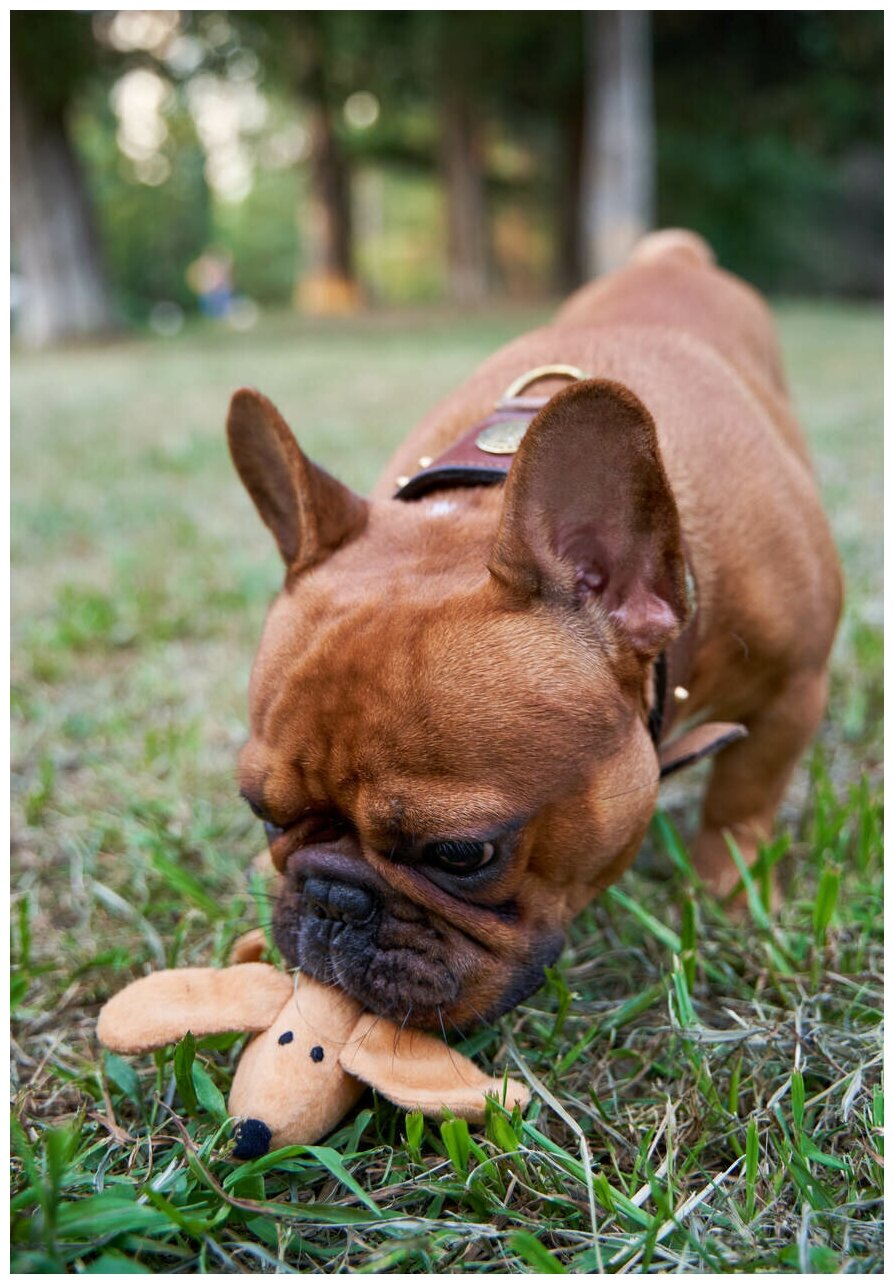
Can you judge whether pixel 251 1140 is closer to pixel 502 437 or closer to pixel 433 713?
pixel 433 713

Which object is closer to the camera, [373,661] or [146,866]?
[373,661]

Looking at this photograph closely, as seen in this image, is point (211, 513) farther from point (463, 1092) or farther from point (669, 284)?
point (463, 1092)

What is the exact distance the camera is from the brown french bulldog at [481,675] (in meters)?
1.94

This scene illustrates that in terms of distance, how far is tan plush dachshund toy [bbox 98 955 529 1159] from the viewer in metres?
1.87

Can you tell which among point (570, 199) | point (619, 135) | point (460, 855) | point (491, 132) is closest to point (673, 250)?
point (460, 855)

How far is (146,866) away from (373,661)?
1.35 meters

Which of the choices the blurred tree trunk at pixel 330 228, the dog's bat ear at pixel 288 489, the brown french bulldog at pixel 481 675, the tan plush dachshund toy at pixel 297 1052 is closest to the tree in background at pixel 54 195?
the blurred tree trunk at pixel 330 228

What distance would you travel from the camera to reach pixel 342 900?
200 cm

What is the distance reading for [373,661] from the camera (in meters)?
1.98

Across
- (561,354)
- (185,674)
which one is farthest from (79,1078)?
(185,674)

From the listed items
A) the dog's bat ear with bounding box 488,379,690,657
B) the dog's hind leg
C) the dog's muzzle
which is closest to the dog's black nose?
the dog's muzzle

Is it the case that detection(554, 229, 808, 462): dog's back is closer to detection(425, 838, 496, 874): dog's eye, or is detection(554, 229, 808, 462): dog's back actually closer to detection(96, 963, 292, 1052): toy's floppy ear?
detection(425, 838, 496, 874): dog's eye

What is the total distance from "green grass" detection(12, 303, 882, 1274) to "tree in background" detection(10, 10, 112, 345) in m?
15.7

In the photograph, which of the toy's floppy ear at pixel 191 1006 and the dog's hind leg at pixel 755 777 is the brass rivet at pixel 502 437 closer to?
the dog's hind leg at pixel 755 777
